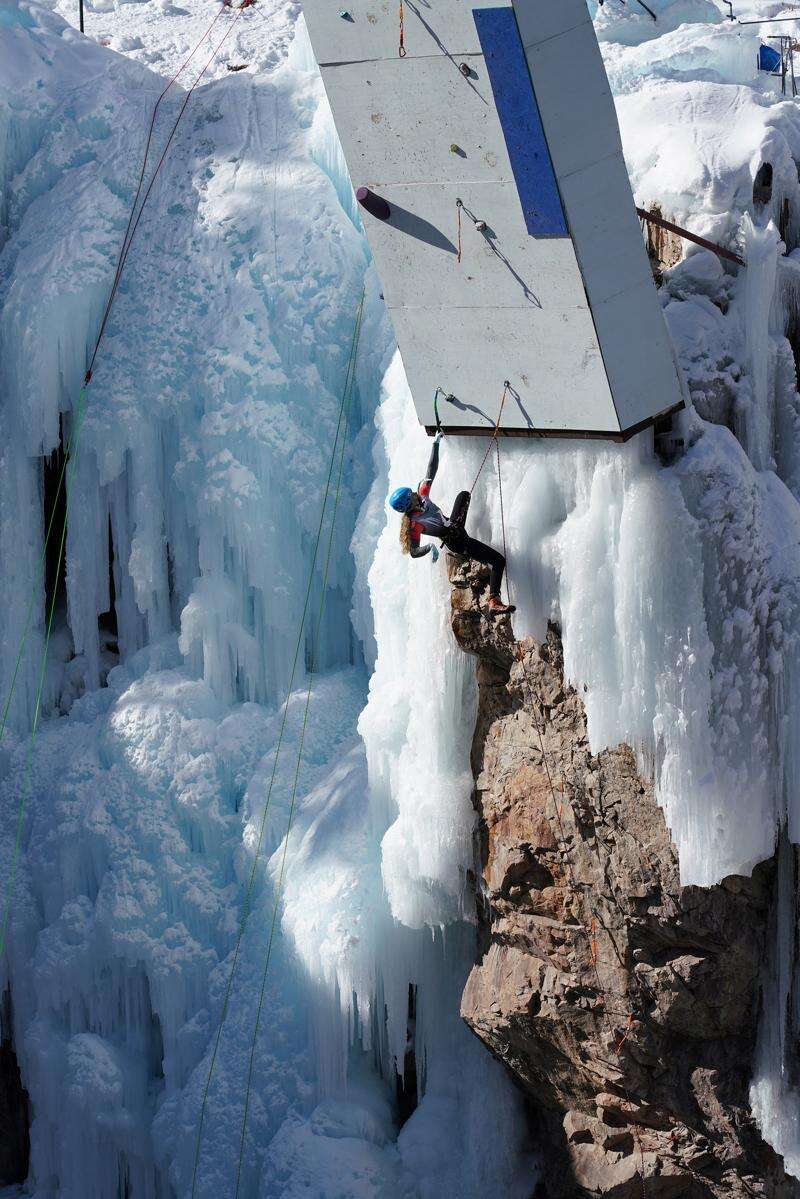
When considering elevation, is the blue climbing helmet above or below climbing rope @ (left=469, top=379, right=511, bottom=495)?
below

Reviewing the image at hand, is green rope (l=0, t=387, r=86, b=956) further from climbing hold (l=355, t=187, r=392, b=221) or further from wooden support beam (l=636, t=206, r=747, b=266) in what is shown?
wooden support beam (l=636, t=206, r=747, b=266)

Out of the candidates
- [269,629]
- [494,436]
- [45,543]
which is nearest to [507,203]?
[494,436]

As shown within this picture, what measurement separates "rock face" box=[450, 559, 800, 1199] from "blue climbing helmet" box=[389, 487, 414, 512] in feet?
2.39

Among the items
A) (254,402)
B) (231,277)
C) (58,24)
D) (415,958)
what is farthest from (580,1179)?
(58,24)

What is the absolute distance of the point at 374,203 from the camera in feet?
24.9

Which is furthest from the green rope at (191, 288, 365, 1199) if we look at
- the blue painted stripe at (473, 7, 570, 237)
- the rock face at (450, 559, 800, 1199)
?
the blue painted stripe at (473, 7, 570, 237)

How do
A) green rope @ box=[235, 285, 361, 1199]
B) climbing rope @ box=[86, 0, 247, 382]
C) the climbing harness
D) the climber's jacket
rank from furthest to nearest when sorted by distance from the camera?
1. climbing rope @ box=[86, 0, 247, 382]
2. green rope @ box=[235, 285, 361, 1199]
3. the climber's jacket
4. the climbing harness

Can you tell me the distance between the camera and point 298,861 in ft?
34.2

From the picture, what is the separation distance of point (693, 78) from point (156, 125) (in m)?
4.13

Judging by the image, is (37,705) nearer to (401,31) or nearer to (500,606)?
(500,606)

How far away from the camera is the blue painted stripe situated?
679 centimetres

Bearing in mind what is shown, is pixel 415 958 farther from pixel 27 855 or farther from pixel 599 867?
pixel 27 855

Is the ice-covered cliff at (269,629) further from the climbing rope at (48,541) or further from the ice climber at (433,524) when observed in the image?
the ice climber at (433,524)

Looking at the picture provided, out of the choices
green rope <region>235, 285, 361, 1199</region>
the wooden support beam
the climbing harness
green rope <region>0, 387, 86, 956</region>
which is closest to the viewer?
the climbing harness
